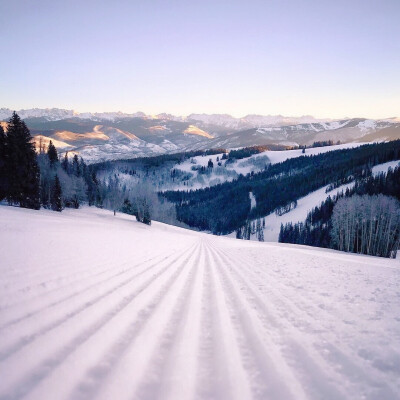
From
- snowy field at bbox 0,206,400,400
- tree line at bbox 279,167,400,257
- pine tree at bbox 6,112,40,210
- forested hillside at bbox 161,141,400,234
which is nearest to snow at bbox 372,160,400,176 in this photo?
forested hillside at bbox 161,141,400,234

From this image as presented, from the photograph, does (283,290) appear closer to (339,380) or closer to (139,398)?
(339,380)

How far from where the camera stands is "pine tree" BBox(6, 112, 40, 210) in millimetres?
33125

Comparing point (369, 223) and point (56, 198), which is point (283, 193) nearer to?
point (369, 223)

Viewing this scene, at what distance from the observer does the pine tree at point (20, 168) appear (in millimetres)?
33125

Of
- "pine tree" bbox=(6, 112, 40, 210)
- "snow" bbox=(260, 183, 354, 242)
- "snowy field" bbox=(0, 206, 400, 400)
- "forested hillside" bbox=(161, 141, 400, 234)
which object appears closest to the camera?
"snowy field" bbox=(0, 206, 400, 400)

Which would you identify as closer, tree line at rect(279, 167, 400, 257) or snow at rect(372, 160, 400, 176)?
tree line at rect(279, 167, 400, 257)

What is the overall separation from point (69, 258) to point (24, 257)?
1396 millimetres

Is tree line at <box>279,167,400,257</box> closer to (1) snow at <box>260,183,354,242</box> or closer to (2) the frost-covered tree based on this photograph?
(2) the frost-covered tree

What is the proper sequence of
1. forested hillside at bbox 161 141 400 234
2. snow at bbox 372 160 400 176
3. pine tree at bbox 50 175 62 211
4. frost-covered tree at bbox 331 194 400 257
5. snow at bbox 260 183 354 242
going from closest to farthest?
frost-covered tree at bbox 331 194 400 257 < pine tree at bbox 50 175 62 211 < snow at bbox 260 183 354 242 < snow at bbox 372 160 400 176 < forested hillside at bbox 161 141 400 234

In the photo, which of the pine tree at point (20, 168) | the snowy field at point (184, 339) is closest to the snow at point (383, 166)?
the pine tree at point (20, 168)

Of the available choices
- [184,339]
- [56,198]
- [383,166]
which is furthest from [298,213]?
[184,339]

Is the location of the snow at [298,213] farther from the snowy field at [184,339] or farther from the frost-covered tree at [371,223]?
the snowy field at [184,339]

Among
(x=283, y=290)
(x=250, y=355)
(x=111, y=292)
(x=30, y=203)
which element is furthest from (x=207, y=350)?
(x=30, y=203)

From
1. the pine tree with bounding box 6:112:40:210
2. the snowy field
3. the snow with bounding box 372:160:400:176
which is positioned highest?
the snow with bounding box 372:160:400:176
